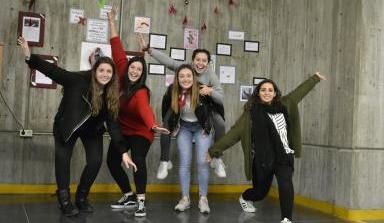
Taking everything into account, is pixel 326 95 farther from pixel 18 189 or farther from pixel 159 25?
pixel 18 189

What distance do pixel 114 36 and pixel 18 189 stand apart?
2.30m

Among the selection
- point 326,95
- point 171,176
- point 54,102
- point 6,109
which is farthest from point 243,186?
point 6,109

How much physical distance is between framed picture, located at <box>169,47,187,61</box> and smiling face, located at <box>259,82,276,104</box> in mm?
2130

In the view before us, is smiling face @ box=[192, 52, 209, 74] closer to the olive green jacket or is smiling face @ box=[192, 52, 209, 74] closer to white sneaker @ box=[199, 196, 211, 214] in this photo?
the olive green jacket

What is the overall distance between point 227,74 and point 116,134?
2.59 m

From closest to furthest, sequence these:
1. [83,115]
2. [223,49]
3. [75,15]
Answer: [83,115] → [75,15] → [223,49]

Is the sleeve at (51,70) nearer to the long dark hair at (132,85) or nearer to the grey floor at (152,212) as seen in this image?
the long dark hair at (132,85)

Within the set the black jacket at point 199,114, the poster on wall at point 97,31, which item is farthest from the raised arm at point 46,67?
the poster on wall at point 97,31

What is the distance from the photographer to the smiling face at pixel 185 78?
5.01 m

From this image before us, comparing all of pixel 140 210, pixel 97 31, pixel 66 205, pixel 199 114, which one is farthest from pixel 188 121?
pixel 97 31

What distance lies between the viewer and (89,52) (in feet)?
20.4

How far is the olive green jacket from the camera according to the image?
15.3 feet

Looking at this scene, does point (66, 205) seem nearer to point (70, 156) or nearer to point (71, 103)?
point (70, 156)

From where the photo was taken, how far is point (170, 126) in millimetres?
5164
